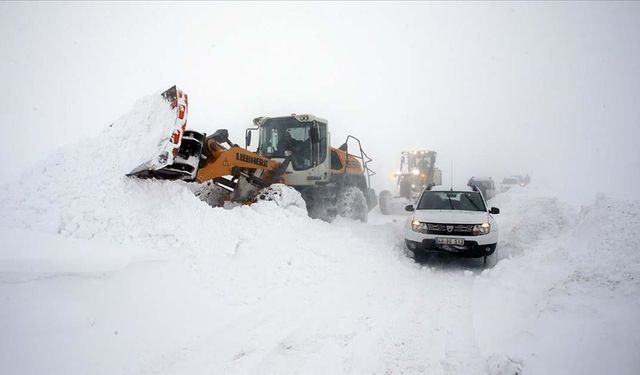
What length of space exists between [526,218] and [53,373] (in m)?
11.0

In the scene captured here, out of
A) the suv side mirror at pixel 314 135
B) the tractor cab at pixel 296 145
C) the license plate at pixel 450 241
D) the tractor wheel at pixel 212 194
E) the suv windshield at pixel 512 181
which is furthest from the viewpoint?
the suv windshield at pixel 512 181

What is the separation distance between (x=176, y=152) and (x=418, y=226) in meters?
4.75

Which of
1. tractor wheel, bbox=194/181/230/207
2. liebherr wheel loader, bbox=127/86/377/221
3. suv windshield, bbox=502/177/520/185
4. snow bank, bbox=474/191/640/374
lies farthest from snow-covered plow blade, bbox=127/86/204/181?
suv windshield, bbox=502/177/520/185

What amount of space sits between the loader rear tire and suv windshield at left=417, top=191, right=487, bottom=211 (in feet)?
9.07

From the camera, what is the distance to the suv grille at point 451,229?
668 centimetres

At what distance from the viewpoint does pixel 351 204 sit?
10453mm

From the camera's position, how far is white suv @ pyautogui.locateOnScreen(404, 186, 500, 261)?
6.57 metres

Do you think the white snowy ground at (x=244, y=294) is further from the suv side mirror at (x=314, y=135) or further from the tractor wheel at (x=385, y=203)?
the tractor wheel at (x=385, y=203)

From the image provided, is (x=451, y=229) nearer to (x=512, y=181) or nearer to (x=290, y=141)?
(x=290, y=141)

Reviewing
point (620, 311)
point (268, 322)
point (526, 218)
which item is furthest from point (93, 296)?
point (526, 218)

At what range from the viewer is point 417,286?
18.1ft

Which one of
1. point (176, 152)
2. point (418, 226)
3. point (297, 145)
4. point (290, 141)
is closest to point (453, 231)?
point (418, 226)

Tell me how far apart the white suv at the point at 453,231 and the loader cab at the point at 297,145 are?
3.16 metres

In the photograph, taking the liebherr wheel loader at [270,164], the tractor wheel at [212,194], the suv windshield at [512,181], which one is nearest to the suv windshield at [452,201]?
the liebherr wheel loader at [270,164]
